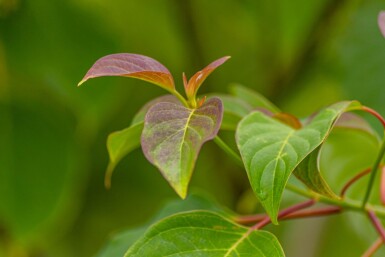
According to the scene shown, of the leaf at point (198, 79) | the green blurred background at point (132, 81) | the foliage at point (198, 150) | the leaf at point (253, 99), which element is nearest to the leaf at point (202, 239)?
the foliage at point (198, 150)

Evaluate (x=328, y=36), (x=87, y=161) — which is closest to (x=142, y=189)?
(x=87, y=161)

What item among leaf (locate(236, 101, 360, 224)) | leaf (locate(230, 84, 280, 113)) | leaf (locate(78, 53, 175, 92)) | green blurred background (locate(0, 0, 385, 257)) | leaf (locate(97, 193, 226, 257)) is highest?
leaf (locate(78, 53, 175, 92))

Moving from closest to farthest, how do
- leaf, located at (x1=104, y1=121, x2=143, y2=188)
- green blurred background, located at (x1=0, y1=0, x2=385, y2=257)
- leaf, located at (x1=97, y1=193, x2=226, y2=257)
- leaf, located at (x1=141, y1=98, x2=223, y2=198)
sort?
1. leaf, located at (x1=141, y1=98, x2=223, y2=198)
2. leaf, located at (x1=104, y1=121, x2=143, y2=188)
3. leaf, located at (x1=97, y1=193, x2=226, y2=257)
4. green blurred background, located at (x1=0, y1=0, x2=385, y2=257)

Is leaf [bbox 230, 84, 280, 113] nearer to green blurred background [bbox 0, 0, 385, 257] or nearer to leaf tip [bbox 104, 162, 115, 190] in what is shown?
leaf tip [bbox 104, 162, 115, 190]

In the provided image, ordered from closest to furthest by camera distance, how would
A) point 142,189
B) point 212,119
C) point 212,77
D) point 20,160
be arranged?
1. point 212,119
2. point 20,160
3. point 212,77
4. point 142,189

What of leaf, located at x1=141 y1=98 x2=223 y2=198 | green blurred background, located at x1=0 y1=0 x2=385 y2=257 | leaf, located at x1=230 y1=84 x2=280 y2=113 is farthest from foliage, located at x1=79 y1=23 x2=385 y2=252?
green blurred background, located at x1=0 y1=0 x2=385 y2=257

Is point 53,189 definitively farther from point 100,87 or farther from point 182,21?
point 182,21

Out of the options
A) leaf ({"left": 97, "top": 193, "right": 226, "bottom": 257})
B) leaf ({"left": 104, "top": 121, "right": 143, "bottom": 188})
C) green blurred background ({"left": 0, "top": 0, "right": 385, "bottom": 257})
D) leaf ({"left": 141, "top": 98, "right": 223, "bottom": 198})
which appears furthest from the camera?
green blurred background ({"left": 0, "top": 0, "right": 385, "bottom": 257})

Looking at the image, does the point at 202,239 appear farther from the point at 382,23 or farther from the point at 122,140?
the point at 382,23
